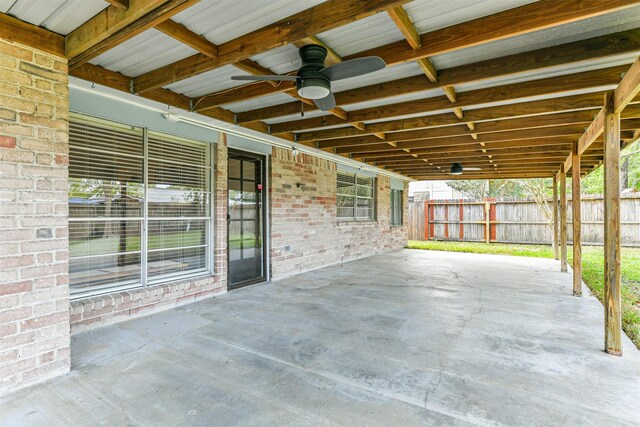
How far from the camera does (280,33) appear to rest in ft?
8.21

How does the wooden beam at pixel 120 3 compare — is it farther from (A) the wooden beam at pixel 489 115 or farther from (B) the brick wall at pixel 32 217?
(A) the wooden beam at pixel 489 115

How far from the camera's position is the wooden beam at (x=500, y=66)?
2.72m

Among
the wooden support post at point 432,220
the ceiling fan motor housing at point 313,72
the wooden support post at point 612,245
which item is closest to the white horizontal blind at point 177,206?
the ceiling fan motor housing at point 313,72

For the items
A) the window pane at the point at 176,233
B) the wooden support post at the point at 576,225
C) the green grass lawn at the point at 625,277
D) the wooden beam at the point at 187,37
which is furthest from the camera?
the wooden support post at the point at 576,225

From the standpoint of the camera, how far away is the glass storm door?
548 cm

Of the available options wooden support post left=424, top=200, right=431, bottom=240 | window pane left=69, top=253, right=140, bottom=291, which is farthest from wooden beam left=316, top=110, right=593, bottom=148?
wooden support post left=424, top=200, right=431, bottom=240

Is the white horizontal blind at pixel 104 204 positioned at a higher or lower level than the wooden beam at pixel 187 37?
lower

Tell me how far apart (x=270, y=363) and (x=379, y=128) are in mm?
4025

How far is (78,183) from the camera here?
3605 mm

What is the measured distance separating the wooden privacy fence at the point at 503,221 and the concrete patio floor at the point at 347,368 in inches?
385

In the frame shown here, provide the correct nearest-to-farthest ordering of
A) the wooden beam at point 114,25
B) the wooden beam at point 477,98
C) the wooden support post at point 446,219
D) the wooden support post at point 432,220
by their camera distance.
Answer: the wooden beam at point 114,25
the wooden beam at point 477,98
the wooden support post at point 446,219
the wooden support post at point 432,220

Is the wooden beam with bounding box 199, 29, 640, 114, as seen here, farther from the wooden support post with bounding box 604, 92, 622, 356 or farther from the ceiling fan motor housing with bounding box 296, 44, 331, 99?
the ceiling fan motor housing with bounding box 296, 44, 331, 99

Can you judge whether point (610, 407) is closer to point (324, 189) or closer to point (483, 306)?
point (483, 306)

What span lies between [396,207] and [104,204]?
962cm
